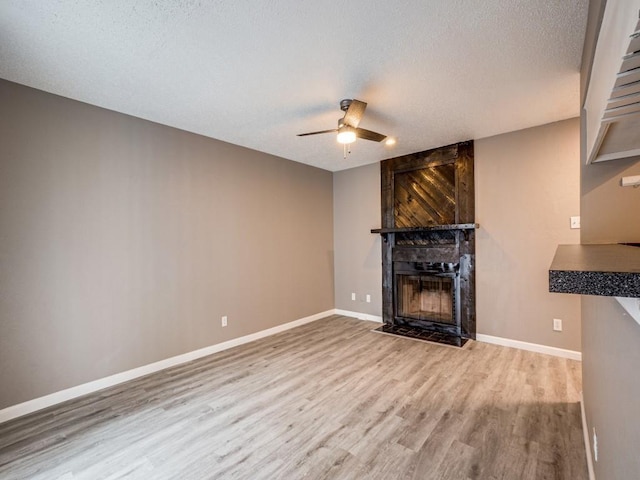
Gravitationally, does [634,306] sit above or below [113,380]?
above

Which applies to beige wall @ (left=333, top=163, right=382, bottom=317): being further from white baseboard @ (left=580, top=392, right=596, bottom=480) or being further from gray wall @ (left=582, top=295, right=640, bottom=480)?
gray wall @ (left=582, top=295, right=640, bottom=480)

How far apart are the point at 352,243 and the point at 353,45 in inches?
136

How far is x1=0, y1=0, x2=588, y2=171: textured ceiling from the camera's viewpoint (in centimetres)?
168

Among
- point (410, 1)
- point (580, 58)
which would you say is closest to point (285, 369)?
point (410, 1)

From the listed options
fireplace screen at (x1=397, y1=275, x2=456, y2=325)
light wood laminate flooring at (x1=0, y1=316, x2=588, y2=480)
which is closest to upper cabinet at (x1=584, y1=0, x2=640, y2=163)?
light wood laminate flooring at (x1=0, y1=316, x2=588, y2=480)

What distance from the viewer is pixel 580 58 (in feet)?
6.89

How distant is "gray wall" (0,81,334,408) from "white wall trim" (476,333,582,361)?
2763 millimetres

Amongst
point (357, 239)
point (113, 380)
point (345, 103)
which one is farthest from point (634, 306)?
point (357, 239)

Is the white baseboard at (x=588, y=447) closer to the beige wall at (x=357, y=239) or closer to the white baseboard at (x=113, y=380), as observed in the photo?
the beige wall at (x=357, y=239)

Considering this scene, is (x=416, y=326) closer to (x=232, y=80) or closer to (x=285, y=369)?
(x=285, y=369)

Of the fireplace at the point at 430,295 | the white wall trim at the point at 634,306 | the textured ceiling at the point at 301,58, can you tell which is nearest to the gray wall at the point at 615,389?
the white wall trim at the point at 634,306

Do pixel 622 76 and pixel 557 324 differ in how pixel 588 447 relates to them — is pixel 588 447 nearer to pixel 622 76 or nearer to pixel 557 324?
pixel 557 324

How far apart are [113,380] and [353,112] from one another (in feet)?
10.9

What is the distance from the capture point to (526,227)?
344 centimetres
